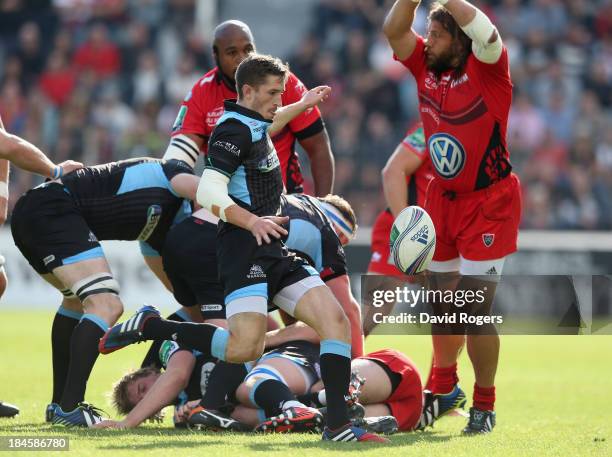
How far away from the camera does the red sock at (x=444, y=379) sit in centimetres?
737

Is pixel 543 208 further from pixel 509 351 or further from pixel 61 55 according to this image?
pixel 61 55

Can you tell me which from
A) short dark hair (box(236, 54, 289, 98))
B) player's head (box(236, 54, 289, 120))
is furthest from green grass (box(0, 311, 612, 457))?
short dark hair (box(236, 54, 289, 98))

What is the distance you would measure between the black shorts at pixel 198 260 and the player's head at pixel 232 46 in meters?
1.64

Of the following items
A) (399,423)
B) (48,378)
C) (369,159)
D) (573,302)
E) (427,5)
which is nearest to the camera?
(399,423)

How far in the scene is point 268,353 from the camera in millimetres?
6871

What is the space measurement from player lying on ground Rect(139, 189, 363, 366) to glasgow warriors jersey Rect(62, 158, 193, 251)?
0.60 feet

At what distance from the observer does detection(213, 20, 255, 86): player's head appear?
8.27m

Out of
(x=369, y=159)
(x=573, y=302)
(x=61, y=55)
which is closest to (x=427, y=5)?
(x=369, y=159)

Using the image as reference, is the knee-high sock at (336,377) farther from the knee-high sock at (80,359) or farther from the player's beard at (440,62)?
the player's beard at (440,62)

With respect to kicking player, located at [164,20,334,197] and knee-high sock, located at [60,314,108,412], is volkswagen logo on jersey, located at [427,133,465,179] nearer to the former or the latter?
kicking player, located at [164,20,334,197]

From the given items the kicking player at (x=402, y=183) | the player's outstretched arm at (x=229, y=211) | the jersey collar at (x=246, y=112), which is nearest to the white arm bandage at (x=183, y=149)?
the kicking player at (x=402, y=183)

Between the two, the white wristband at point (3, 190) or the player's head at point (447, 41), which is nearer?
the player's head at point (447, 41)

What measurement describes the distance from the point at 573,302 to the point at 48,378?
14.3ft

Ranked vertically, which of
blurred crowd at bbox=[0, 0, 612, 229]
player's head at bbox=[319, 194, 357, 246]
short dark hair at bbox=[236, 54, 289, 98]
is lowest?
player's head at bbox=[319, 194, 357, 246]
